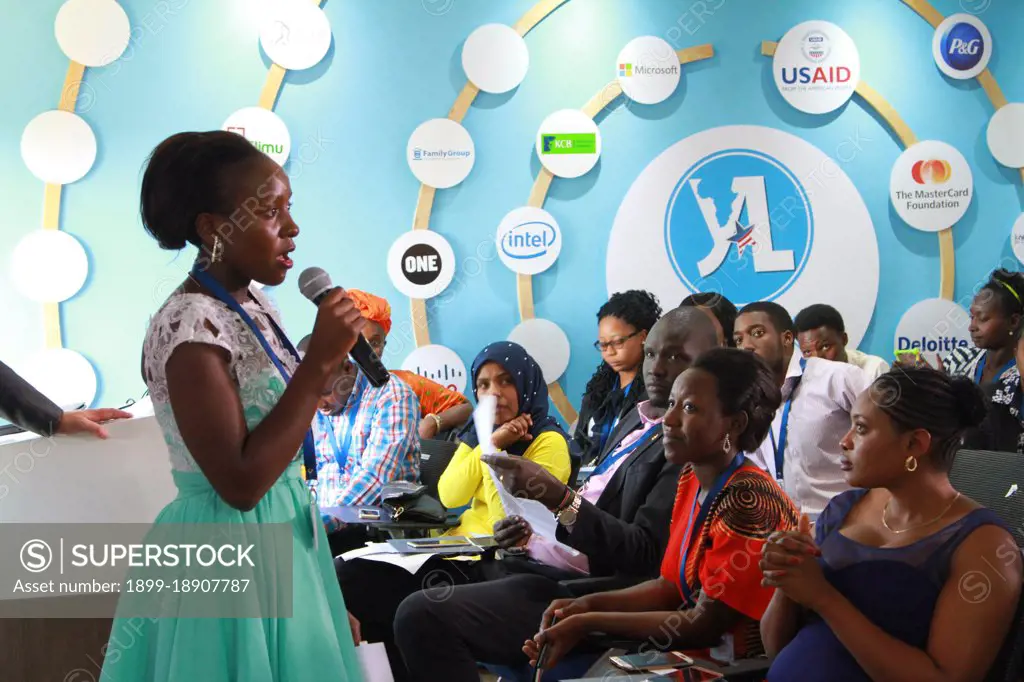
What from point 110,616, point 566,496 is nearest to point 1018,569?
point 566,496

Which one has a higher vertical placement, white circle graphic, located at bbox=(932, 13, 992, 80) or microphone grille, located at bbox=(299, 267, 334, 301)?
white circle graphic, located at bbox=(932, 13, 992, 80)

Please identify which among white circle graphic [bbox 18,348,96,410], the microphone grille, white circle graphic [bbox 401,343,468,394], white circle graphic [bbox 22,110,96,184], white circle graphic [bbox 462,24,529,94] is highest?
white circle graphic [bbox 462,24,529,94]

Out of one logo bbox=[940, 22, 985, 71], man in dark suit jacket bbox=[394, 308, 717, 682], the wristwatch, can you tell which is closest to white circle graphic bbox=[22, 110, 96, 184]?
man in dark suit jacket bbox=[394, 308, 717, 682]

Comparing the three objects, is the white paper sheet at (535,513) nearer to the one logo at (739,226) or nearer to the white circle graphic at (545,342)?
the white circle graphic at (545,342)

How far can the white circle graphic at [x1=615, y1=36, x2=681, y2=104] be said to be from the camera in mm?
5406

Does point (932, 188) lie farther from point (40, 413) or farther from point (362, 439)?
point (40, 413)

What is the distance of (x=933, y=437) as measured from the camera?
168 cm

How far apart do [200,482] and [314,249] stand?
408 cm

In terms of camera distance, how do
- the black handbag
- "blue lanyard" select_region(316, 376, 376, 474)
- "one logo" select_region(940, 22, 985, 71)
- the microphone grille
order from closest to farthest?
1. the microphone grille
2. the black handbag
3. "blue lanyard" select_region(316, 376, 376, 474)
4. "one logo" select_region(940, 22, 985, 71)

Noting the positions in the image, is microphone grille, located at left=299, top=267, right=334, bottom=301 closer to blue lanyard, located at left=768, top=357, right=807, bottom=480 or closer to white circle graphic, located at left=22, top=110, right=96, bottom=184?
blue lanyard, located at left=768, top=357, right=807, bottom=480

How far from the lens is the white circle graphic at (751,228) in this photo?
5.49 meters

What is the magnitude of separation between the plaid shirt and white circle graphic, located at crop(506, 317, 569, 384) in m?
1.52

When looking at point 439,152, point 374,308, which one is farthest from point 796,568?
point 439,152

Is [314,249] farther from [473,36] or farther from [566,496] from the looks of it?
[566,496]
